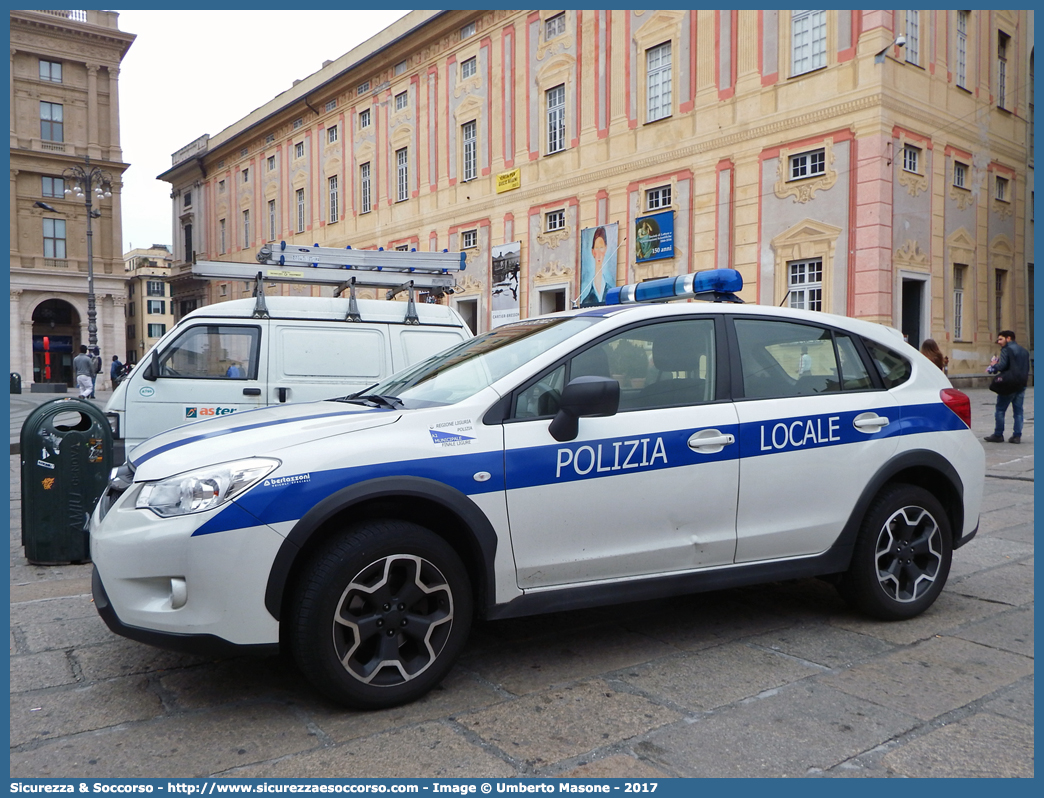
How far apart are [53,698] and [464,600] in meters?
1.72

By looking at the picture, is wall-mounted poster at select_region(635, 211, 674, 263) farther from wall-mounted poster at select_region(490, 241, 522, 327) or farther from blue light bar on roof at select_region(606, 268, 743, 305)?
blue light bar on roof at select_region(606, 268, 743, 305)

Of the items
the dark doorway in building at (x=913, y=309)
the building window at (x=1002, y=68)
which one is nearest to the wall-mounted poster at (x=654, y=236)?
the dark doorway in building at (x=913, y=309)

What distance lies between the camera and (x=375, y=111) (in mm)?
35719

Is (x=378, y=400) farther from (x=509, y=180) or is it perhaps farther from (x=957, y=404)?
(x=509, y=180)

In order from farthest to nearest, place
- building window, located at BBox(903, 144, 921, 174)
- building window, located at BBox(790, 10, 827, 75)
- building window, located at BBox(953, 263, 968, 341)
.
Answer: building window, located at BBox(953, 263, 968, 341), building window, located at BBox(903, 144, 921, 174), building window, located at BBox(790, 10, 827, 75)

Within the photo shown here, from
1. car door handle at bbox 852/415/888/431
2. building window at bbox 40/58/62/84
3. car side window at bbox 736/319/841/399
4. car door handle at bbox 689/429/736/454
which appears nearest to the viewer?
car door handle at bbox 689/429/736/454

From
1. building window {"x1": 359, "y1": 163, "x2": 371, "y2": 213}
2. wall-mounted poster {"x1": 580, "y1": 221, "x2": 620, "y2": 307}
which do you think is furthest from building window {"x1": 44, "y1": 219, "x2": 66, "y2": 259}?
wall-mounted poster {"x1": 580, "y1": 221, "x2": 620, "y2": 307}

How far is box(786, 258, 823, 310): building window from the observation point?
821 inches

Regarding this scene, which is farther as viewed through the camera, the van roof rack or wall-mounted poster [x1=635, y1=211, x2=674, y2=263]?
wall-mounted poster [x1=635, y1=211, x2=674, y2=263]

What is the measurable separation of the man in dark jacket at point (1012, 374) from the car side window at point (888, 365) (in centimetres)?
927

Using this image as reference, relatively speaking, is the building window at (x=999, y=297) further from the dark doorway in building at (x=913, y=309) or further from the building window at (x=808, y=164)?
the building window at (x=808, y=164)

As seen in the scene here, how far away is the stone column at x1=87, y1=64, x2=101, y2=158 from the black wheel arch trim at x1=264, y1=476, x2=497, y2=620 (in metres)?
57.6
